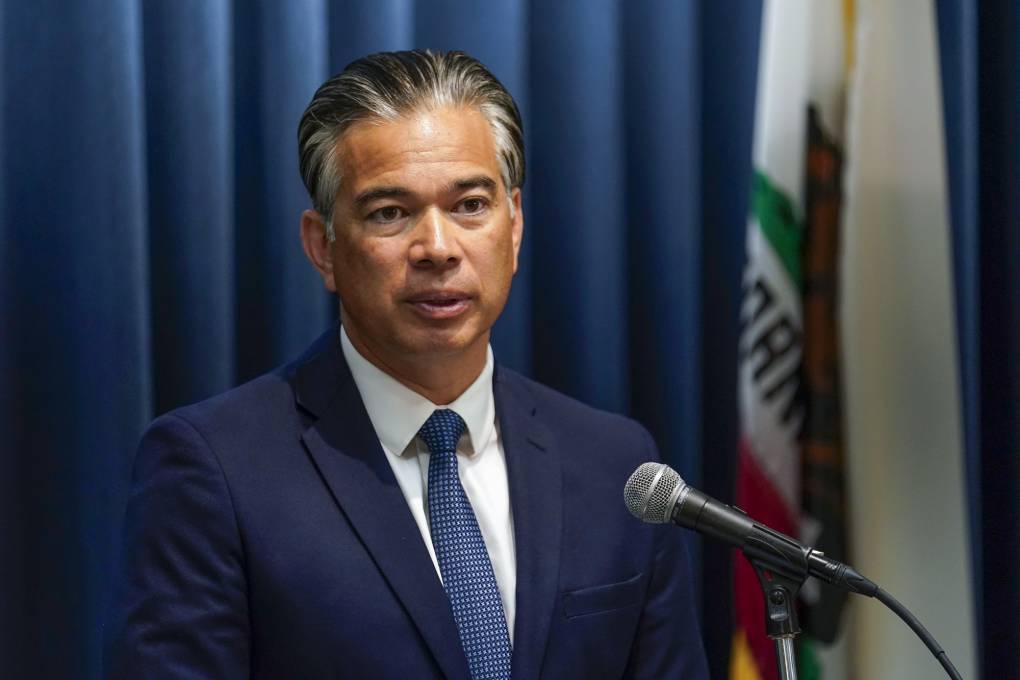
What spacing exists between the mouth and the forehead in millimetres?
141

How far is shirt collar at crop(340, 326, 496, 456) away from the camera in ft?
5.84

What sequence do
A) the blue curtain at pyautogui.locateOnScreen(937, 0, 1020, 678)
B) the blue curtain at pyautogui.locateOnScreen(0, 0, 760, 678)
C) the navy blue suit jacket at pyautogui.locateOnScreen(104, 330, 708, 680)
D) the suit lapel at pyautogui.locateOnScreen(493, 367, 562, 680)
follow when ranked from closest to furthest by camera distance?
the navy blue suit jacket at pyautogui.locateOnScreen(104, 330, 708, 680) < the suit lapel at pyautogui.locateOnScreen(493, 367, 562, 680) < the blue curtain at pyautogui.locateOnScreen(0, 0, 760, 678) < the blue curtain at pyautogui.locateOnScreen(937, 0, 1020, 678)

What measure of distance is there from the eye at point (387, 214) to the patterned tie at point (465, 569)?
285mm

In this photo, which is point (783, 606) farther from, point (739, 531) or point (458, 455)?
point (458, 455)

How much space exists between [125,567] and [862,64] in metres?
1.27

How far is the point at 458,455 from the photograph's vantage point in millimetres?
1830

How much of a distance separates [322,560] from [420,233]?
430mm

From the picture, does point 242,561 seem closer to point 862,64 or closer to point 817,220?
point 817,220

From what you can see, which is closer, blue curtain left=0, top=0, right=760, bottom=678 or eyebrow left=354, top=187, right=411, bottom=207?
eyebrow left=354, top=187, right=411, bottom=207

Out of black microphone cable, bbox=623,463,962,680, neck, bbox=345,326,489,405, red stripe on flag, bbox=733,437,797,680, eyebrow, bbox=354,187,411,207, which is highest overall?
eyebrow, bbox=354,187,411,207

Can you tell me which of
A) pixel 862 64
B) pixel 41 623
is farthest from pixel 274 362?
pixel 862 64

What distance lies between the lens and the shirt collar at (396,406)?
1.78m

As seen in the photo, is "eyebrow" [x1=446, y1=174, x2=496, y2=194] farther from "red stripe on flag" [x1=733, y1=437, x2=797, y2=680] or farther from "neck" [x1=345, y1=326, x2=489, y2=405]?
"red stripe on flag" [x1=733, y1=437, x2=797, y2=680]

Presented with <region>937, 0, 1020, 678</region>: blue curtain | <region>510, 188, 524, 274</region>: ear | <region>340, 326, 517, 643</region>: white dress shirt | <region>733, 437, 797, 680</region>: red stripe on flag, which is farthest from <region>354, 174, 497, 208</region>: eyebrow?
<region>937, 0, 1020, 678</region>: blue curtain
